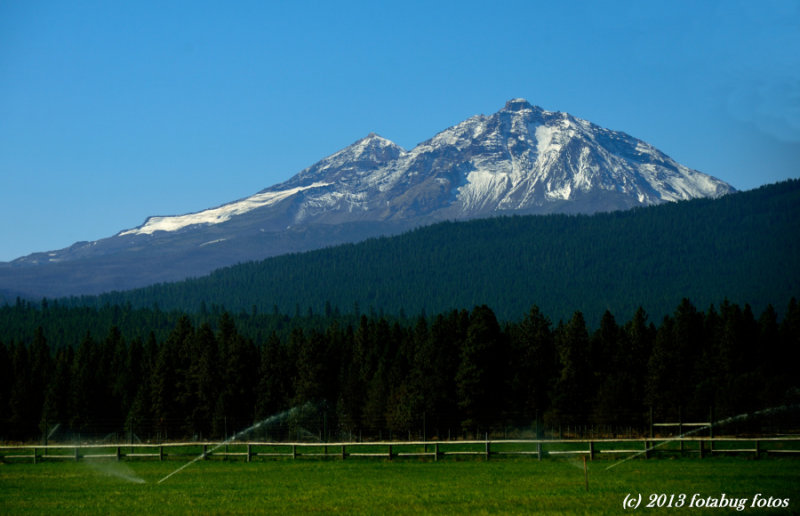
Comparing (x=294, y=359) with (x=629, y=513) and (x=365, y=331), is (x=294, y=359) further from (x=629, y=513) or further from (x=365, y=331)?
(x=629, y=513)

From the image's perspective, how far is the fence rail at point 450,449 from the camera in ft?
150

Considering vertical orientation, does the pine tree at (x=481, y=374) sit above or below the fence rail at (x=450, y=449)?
above

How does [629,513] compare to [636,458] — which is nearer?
[629,513]

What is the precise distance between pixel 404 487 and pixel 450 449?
24.3 metres

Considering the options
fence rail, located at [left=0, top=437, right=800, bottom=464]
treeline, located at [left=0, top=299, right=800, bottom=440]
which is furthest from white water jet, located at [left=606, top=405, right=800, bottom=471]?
treeline, located at [left=0, top=299, right=800, bottom=440]

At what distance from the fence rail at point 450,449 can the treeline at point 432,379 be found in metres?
19.0

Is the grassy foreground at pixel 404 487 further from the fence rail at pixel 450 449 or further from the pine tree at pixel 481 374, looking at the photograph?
the pine tree at pixel 481 374

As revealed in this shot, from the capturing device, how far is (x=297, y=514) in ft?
93.3

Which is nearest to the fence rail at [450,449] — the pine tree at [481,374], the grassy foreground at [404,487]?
the grassy foreground at [404,487]

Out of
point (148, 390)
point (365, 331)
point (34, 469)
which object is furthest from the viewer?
point (365, 331)

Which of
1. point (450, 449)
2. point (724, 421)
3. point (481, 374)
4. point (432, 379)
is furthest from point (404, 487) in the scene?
point (432, 379)

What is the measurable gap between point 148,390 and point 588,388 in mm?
38740

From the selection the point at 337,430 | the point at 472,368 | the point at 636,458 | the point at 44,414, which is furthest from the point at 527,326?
the point at 636,458

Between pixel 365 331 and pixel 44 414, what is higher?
pixel 365 331
